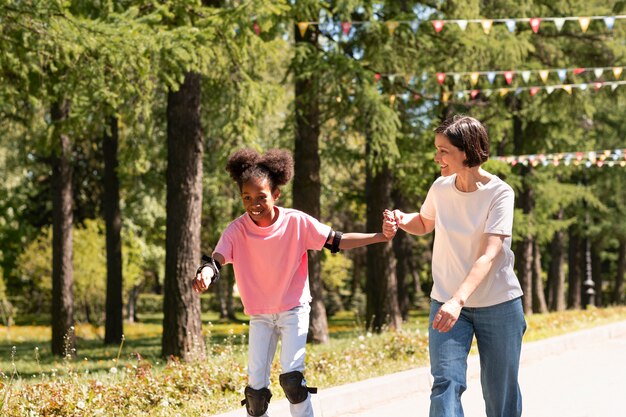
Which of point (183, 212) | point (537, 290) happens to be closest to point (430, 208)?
point (183, 212)

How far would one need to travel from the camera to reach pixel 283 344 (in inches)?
210

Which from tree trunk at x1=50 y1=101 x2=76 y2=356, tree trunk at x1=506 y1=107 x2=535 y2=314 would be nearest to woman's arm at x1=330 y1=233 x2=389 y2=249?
tree trunk at x1=50 y1=101 x2=76 y2=356

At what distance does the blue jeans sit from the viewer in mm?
4445

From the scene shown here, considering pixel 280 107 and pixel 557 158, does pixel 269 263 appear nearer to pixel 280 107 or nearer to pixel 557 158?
pixel 280 107

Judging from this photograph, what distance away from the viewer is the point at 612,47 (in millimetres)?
21031

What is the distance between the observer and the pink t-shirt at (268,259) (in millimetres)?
5297

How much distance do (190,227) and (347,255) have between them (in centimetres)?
3207

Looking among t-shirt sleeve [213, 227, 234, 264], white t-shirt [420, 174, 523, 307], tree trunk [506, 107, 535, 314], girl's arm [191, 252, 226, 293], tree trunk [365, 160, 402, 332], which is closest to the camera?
white t-shirt [420, 174, 523, 307]

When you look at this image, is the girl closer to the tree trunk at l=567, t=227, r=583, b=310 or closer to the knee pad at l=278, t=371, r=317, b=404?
the knee pad at l=278, t=371, r=317, b=404

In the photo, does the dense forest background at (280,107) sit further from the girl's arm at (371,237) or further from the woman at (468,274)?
the woman at (468,274)

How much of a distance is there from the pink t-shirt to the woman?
3.19ft

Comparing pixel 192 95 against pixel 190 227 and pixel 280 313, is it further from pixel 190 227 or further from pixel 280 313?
pixel 280 313

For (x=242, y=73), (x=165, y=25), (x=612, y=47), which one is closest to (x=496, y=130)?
(x=612, y=47)

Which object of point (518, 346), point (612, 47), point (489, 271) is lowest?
point (518, 346)
